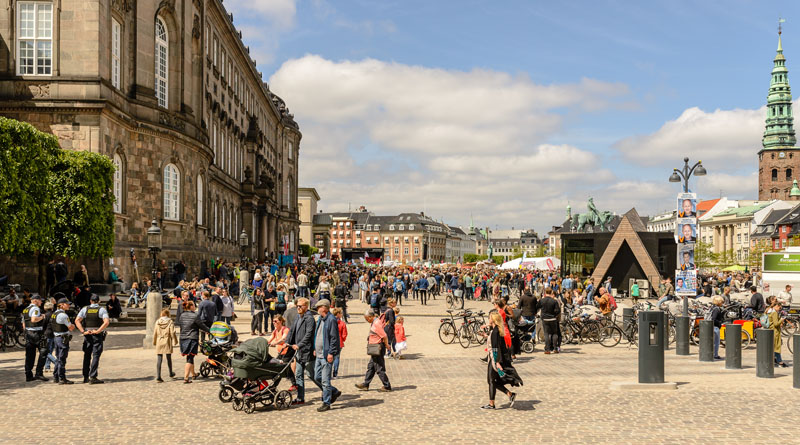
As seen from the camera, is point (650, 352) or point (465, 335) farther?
point (465, 335)

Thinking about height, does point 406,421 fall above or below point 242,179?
below

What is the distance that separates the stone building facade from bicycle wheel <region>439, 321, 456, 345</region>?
16641 mm

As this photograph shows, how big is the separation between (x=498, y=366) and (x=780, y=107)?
17066 cm

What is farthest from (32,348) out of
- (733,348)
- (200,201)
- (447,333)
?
(200,201)

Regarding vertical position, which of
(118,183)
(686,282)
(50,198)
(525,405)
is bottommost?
(525,405)

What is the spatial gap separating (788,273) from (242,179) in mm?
45531

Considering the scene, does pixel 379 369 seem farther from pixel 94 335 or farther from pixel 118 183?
pixel 118 183

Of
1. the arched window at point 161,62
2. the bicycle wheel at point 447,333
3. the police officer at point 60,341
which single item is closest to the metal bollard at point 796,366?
the bicycle wheel at point 447,333

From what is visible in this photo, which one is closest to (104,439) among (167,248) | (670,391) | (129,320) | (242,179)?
(670,391)

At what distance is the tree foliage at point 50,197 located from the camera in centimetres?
2439

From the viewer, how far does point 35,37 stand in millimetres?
30234

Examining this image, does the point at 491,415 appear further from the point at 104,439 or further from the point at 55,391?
the point at 55,391

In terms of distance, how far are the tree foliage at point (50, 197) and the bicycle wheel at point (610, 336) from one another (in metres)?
19.6

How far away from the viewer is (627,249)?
46.2 meters
